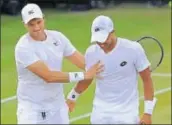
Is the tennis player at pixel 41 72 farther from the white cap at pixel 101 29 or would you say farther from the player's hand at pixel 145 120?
the player's hand at pixel 145 120

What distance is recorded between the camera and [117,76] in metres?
7.00

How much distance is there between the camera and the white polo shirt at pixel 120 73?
273 inches

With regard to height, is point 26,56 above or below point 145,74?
above

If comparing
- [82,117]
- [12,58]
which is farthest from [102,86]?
[12,58]

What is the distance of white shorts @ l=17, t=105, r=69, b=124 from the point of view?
770cm

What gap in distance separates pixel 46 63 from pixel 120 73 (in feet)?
3.20

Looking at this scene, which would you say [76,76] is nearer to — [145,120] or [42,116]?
[42,116]

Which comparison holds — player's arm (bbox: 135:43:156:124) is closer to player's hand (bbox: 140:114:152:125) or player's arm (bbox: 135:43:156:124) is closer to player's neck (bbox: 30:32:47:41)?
player's hand (bbox: 140:114:152:125)

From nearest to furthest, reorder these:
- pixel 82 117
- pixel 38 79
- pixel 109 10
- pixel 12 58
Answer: pixel 38 79 → pixel 82 117 → pixel 12 58 → pixel 109 10

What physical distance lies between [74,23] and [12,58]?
19.6ft

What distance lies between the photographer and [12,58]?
17.5 metres

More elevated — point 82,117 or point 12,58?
point 12,58

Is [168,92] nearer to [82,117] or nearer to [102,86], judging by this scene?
[82,117]

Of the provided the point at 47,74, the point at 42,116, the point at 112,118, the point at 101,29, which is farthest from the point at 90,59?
the point at 42,116
